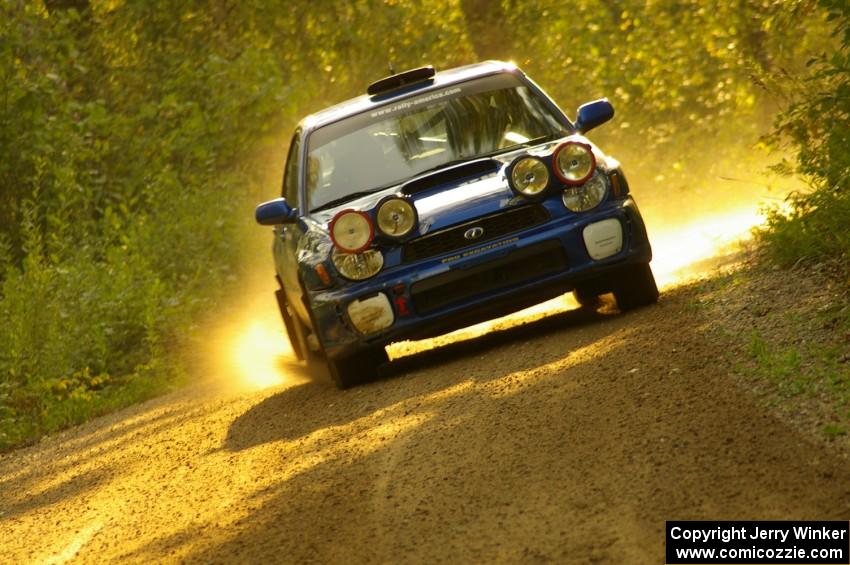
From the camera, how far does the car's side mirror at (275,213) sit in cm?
954

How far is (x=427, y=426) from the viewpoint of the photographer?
23.7 feet

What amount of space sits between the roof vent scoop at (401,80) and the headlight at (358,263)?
1764mm

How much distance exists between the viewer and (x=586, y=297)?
369 inches

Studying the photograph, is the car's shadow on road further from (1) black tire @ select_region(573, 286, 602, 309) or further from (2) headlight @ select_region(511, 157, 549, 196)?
(2) headlight @ select_region(511, 157, 549, 196)

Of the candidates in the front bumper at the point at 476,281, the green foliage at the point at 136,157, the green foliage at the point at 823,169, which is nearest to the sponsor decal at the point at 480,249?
the front bumper at the point at 476,281

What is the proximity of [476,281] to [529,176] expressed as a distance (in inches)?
26.1

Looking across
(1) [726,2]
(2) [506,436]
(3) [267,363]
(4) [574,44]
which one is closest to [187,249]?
(3) [267,363]

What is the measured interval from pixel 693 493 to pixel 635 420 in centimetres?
121

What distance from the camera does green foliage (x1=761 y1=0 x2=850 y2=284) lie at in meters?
8.24

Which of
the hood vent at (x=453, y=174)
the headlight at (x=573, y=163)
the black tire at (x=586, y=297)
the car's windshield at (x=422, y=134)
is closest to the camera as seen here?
the headlight at (x=573, y=163)

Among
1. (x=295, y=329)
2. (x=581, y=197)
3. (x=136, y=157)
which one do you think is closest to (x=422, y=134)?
(x=581, y=197)

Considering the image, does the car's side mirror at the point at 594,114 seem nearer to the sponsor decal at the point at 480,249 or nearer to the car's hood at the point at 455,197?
the car's hood at the point at 455,197

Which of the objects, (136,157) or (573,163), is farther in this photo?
(136,157)

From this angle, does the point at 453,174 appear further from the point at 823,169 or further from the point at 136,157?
the point at 136,157
